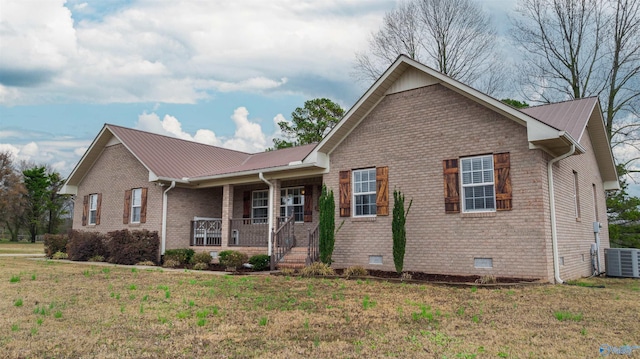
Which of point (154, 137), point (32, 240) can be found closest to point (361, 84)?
point (154, 137)

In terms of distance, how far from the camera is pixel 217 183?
18266 mm

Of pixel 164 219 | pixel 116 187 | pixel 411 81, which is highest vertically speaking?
pixel 411 81

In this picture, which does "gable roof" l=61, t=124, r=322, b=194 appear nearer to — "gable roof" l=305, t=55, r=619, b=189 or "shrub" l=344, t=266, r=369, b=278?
"gable roof" l=305, t=55, r=619, b=189

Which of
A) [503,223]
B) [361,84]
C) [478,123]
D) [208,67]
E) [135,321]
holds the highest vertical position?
[361,84]

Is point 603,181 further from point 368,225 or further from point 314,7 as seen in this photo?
point 314,7

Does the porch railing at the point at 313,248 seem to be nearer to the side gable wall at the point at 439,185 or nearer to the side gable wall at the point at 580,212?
the side gable wall at the point at 439,185

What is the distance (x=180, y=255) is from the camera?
17.2 meters

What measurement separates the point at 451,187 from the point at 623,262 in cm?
685

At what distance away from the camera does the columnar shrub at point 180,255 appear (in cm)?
1721

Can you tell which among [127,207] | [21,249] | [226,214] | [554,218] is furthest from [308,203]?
[21,249]

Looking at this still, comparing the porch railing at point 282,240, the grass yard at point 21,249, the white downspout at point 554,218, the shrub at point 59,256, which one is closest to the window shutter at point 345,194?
the porch railing at point 282,240

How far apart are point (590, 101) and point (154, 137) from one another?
18309mm

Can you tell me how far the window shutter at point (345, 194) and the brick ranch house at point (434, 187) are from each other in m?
0.03

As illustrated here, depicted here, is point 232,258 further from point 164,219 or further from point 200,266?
point 164,219
